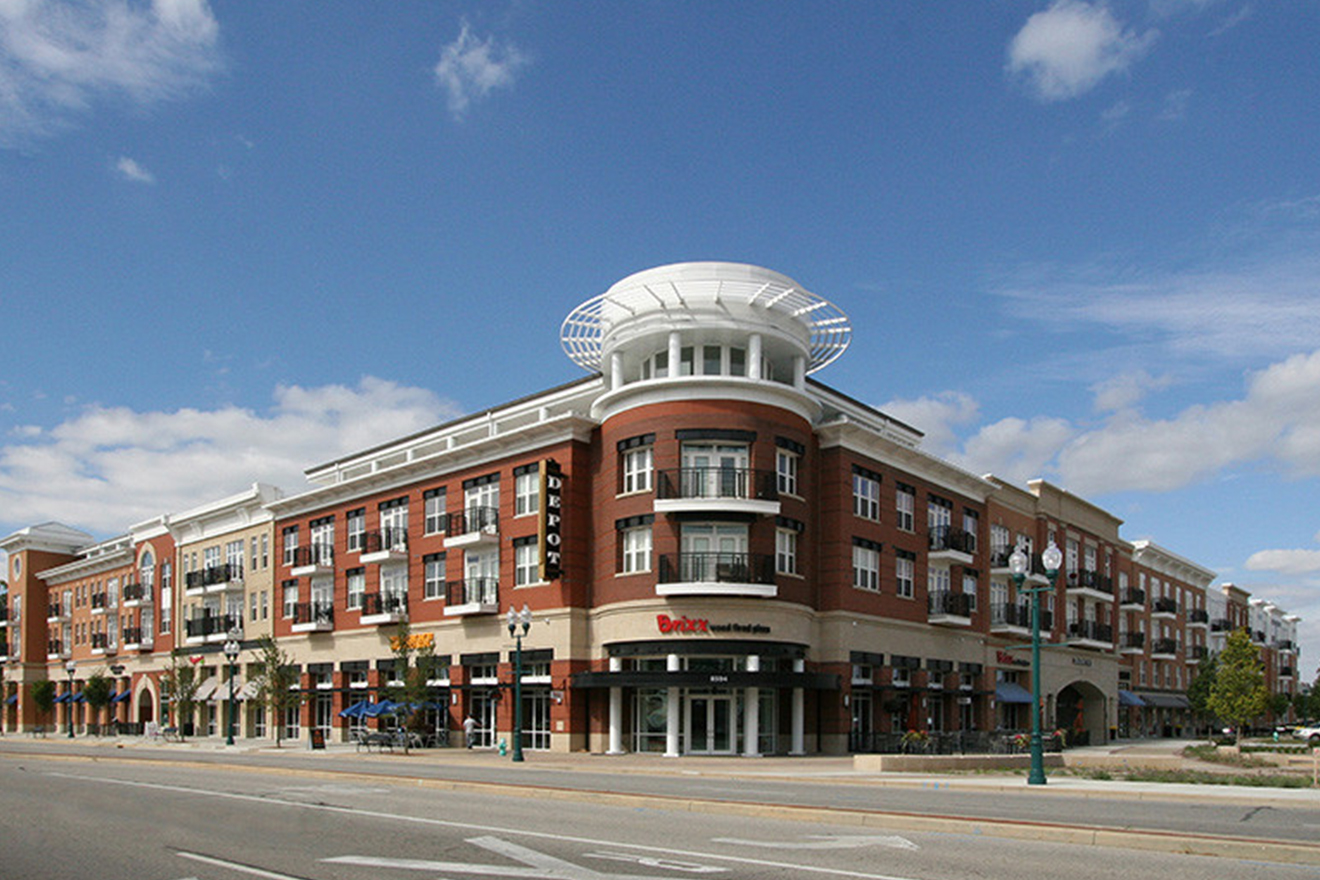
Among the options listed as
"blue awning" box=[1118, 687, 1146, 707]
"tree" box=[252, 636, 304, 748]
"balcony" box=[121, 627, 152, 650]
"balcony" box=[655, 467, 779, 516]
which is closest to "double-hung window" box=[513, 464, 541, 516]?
"balcony" box=[655, 467, 779, 516]

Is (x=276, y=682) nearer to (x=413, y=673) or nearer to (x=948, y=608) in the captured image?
(x=413, y=673)

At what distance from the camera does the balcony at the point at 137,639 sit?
264 ft

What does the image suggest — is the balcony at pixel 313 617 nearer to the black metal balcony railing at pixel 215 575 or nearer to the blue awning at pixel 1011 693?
the black metal balcony railing at pixel 215 575

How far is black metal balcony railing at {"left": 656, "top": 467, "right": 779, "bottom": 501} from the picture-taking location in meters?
43.9

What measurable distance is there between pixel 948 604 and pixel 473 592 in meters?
21.9

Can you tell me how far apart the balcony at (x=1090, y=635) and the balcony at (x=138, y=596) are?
59785 mm

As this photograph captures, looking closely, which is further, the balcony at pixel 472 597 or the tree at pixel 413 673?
the balcony at pixel 472 597

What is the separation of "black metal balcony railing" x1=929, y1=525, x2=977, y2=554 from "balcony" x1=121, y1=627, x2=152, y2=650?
5370cm

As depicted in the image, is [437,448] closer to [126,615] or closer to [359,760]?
[359,760]

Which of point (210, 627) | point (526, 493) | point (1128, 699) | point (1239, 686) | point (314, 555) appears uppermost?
point (526, 493)

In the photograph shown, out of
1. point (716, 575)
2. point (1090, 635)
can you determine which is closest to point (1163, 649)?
point (1090, 635)

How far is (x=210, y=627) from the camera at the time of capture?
72.0 m

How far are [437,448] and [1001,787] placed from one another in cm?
4234

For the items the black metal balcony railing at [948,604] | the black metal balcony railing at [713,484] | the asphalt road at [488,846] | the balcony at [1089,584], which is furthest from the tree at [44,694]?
the asphalt road at [488,846]
